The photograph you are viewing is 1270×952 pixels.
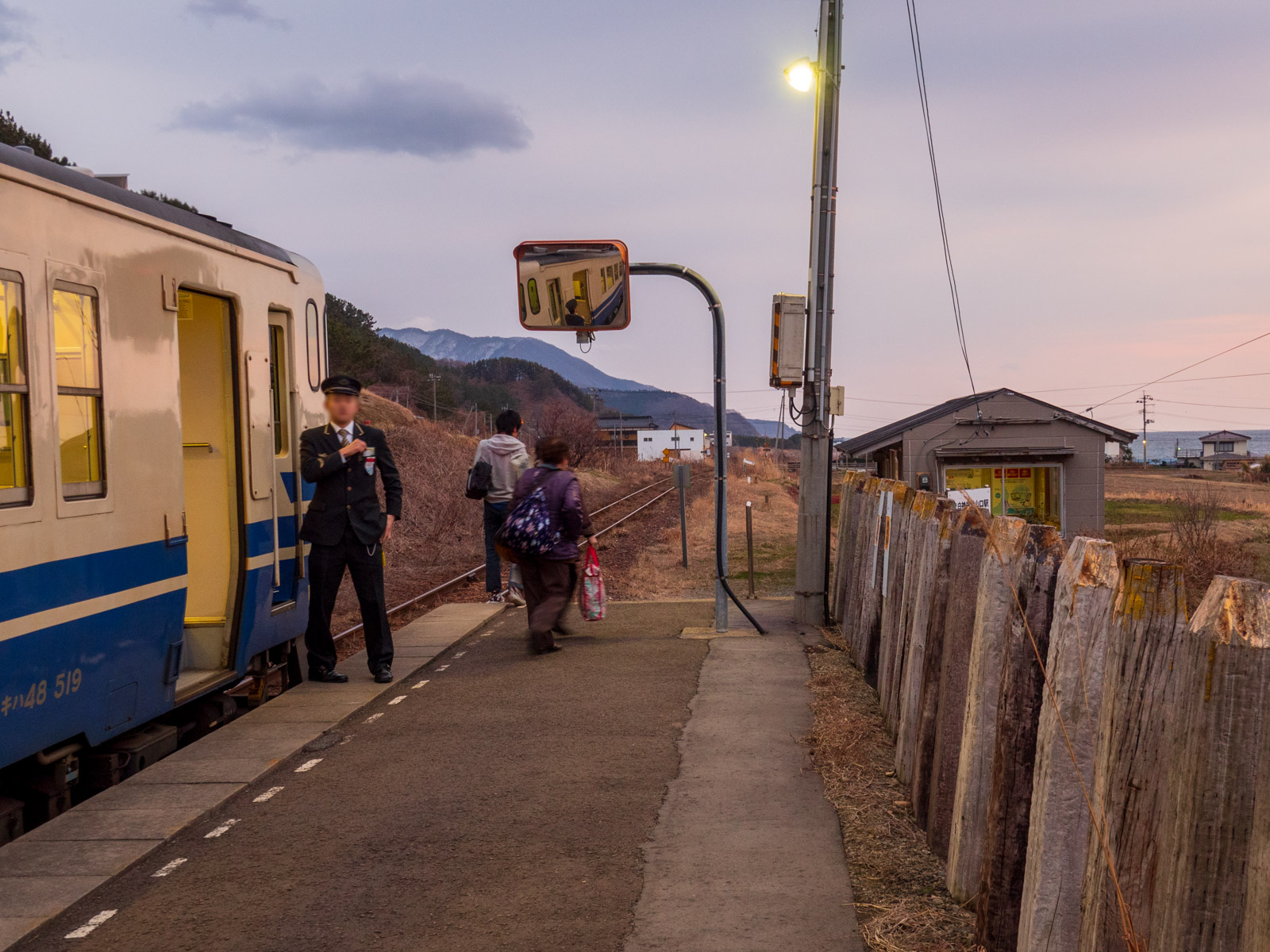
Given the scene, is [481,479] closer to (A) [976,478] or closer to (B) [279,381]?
(B) [279,381]

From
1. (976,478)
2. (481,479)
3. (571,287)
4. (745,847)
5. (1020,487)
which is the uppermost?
(571,287)

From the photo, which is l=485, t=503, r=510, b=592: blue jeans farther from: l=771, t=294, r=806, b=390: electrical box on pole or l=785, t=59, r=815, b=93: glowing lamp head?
l=785, t=59, r=815, b=93: glowing lamp head

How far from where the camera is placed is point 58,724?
477 centimetres

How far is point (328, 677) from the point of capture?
7504 mm

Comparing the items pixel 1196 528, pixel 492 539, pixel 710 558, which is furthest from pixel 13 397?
pixel 1196 528

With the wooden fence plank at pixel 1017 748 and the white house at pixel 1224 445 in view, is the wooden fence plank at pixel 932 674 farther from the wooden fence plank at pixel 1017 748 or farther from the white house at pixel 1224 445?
the white house at pixel 1224 445

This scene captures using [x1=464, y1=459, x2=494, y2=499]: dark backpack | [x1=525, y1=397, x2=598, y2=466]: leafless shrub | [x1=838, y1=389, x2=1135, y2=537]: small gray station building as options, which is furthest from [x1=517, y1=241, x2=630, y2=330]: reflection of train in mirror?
[x1=525, y1=397, x2=598, y2=466]: leafless shrub

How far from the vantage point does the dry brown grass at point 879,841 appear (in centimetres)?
357

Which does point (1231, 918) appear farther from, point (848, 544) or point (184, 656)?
point (848, 544)

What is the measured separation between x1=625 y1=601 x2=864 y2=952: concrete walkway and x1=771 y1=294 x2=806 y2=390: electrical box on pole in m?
3.44

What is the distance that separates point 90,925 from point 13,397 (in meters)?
2.05

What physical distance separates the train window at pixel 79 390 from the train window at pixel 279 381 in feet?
7.12

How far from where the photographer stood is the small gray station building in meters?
27.3

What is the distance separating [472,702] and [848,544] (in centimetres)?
344
